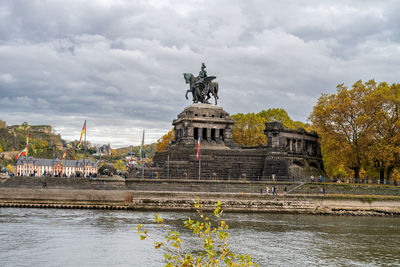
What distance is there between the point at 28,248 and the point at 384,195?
3787 centimetres

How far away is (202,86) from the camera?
2645 inches

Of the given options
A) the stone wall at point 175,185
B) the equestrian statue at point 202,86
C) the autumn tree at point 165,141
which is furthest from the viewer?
the autumn tree at point 165,141

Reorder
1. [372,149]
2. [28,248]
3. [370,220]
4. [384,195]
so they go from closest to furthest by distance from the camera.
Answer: [28,248] < [370,220] < [384,195] < [372,149]

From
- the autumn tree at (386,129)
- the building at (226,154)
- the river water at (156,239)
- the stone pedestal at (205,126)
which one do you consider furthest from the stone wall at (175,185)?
the stone pedestal at (205,126)

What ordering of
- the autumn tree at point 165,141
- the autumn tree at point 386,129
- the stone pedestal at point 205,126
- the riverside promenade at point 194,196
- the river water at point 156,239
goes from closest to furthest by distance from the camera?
the river water at point 156,239
the riverside promenade at point 194,196
the autumn tree at point 386,129
the stone pedestal at point 205,126
the autumn tree at point 165,141

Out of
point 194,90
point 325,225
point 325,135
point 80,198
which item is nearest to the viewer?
point 325,225

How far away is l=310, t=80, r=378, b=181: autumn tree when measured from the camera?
56125 millimetres

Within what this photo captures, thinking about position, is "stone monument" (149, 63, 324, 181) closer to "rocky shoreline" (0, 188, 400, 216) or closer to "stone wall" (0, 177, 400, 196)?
"stone wall" (0, 177, 400, 196)

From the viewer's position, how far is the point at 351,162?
59.5 metres

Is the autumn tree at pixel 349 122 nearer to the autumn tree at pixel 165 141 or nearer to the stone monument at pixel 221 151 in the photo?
the stone monument at pixel 221 151

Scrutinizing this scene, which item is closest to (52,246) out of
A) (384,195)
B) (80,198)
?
(80,198)

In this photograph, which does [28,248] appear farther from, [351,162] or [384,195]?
[351,162]

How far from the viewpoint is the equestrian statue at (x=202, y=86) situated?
6675cm

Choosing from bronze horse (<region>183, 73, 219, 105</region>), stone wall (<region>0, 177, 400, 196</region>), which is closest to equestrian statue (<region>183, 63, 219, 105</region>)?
bronze horse (<region>183, 73, 219, 105</region>)
